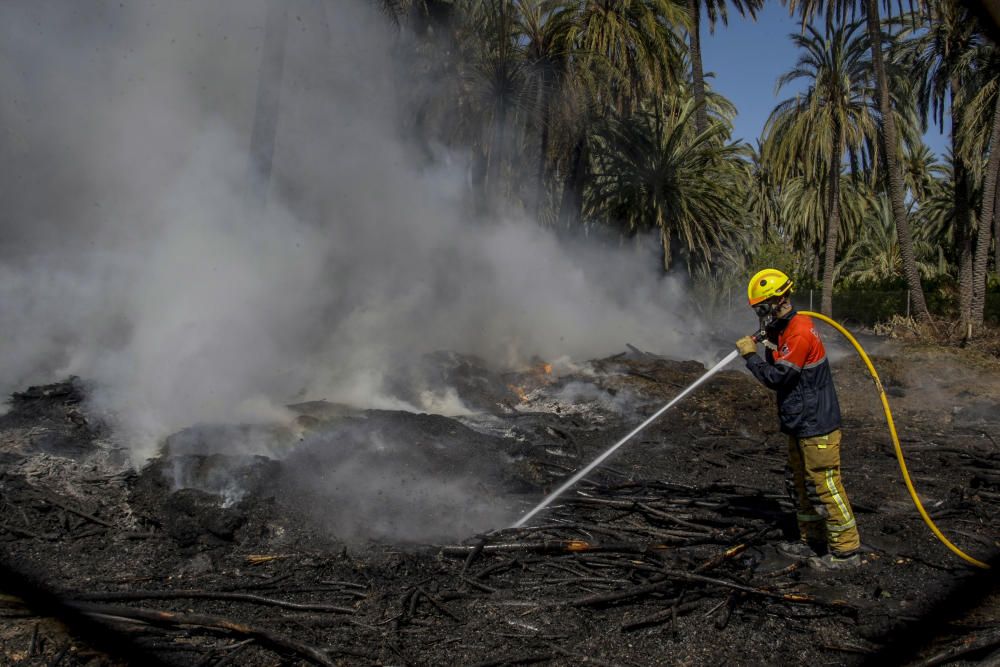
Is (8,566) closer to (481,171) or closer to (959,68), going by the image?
(481,171)

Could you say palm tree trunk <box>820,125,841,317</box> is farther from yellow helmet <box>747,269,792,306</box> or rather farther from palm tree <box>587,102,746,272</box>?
yellow helmet <box>747,269,792,306</box>

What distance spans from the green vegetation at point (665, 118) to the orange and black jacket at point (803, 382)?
8256 mm

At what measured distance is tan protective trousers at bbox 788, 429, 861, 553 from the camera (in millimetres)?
3770

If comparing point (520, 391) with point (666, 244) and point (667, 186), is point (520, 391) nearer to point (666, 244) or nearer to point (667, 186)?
point (666, 244)

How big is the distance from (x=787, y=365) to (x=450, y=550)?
6.54 feet

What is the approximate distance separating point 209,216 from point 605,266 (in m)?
9.35

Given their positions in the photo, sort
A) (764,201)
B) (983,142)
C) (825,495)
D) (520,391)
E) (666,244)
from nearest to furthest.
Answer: (825,495) → (520,391) → (666,244) → (983,142) → (764,201)

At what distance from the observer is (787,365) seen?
3.90 m

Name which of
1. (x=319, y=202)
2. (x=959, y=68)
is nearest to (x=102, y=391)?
(x=319, y=202)

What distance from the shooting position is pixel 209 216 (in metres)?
7.44

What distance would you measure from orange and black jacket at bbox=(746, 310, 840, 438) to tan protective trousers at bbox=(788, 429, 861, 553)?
0.08 meters

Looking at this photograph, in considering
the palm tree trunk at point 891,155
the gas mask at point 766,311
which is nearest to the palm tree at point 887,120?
the palm tree trunk at point 891,155

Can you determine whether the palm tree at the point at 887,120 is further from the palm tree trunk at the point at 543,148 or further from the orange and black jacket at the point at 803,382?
the orange and black jacket at the point at 803,382

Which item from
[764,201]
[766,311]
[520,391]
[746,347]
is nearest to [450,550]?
[746,347]
